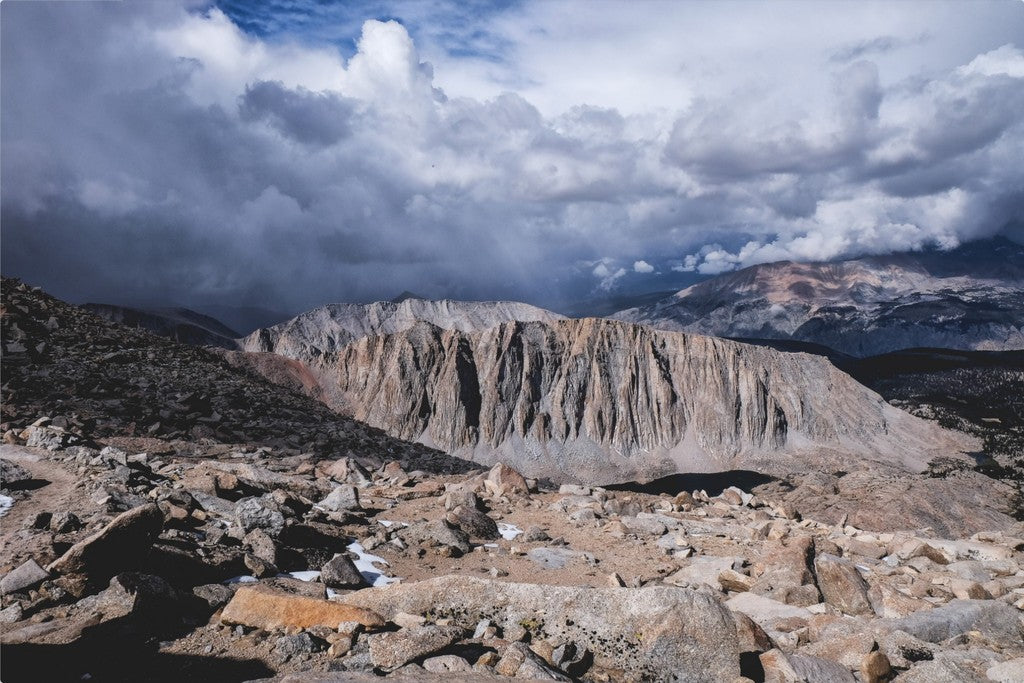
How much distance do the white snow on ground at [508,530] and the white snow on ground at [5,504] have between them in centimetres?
1043

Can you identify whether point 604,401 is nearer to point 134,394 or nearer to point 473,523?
point 134,394

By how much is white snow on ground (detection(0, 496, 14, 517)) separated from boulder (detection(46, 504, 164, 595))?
12.7 feet

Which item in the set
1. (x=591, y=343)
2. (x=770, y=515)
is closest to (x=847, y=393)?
(x=591, y=343)

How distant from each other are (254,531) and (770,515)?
1822 centimetres

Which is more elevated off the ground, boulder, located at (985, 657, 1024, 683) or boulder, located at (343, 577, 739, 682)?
boulder, located at (343, 577, 739, 682)

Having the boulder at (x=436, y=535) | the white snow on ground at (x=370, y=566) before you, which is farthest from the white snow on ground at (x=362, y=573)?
the boulder at (x=436, y=535)

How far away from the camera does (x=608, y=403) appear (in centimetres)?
13112

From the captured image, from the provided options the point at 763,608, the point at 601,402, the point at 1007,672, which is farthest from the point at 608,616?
the point at 601,402

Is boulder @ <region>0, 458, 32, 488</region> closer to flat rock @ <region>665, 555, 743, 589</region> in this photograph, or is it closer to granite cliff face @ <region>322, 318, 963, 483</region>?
flat rock @ <region>665, 555, 743, 589</region>

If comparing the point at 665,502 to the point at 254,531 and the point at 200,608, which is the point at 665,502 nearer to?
the point at 254,531

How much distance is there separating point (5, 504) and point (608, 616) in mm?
11603

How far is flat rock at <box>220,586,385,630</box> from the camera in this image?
8.05 meters

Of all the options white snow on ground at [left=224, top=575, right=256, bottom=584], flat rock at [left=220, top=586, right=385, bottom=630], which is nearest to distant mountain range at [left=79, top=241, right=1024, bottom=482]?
white snow on ground at [left=224, top=575, right=256, bottom=584]

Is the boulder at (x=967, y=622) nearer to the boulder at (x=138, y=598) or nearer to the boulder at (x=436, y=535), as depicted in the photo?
the boulder at (x=436, y=535)
